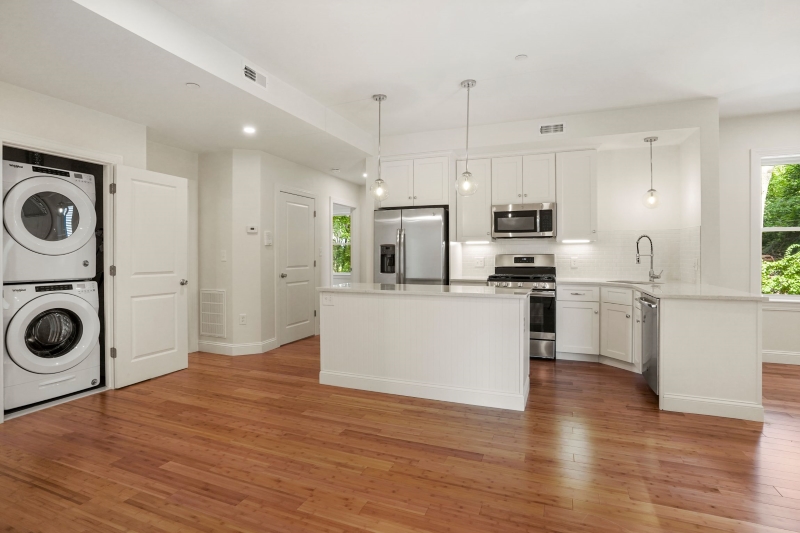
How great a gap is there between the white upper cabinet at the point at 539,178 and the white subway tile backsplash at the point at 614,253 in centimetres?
60

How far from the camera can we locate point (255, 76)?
3.42 metres

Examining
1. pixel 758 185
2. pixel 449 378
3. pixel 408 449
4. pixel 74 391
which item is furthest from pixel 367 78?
pixel 758 185

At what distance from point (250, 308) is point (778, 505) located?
4.83 metres

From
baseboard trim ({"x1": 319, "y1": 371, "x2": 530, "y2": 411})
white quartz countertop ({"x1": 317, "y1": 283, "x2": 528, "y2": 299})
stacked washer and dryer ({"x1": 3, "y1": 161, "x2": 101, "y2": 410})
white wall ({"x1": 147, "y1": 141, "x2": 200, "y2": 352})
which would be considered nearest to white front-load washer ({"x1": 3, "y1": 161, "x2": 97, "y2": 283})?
stacked washer and dryer ({"x1": 3, "y1": 161, "x2": 101, "y2": 410})

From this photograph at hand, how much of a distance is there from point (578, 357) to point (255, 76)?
4383 mm

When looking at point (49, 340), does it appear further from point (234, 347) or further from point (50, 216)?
point (234, 347)

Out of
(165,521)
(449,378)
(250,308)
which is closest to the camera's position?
(165,521)

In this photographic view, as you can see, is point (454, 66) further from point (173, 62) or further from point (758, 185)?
point (758, 185)

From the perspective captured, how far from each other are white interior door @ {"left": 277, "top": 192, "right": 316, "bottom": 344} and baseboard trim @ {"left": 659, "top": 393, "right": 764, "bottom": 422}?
4364 mm

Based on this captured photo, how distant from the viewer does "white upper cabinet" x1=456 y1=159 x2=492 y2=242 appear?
5.27 meters

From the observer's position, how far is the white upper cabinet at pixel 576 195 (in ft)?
16.0

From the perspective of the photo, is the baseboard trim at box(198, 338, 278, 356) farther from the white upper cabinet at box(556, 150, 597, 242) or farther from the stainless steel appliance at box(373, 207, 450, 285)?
the white upper cabinet at box(556, 150, 597, 242)

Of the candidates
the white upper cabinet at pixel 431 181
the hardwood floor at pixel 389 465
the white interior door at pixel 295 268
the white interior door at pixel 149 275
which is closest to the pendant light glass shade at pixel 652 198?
the hardwood floor at pixel 389 465

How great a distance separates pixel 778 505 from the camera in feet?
6.34
